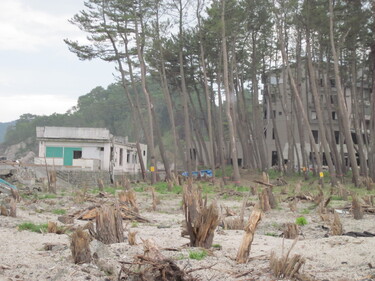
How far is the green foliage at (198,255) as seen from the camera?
861cm

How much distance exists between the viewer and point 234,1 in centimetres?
3622

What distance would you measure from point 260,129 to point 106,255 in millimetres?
38813

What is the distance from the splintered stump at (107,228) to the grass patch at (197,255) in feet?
5.65

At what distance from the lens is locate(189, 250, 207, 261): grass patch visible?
8609mm

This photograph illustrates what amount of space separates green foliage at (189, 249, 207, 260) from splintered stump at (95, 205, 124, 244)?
1.72 m

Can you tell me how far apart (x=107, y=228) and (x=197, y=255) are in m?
2.03

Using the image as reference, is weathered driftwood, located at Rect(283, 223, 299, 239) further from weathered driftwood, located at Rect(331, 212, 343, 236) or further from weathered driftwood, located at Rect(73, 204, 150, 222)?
weathered driftwood, located at Rect(73, 204, 150, 222)

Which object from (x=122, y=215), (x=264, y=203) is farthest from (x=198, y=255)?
(x=264, y=203)

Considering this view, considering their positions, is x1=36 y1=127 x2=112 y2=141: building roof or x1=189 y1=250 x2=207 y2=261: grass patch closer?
x1=189 y1=250 x2=207 y2=261: grass patch

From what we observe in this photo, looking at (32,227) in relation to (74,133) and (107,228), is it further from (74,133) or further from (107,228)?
(74,133)

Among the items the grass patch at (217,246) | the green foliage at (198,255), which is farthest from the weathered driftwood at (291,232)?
the green foliage at (198,255)

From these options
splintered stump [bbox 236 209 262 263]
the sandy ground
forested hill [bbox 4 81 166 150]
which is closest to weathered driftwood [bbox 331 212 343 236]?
the sandy ground

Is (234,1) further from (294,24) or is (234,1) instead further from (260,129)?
(260,129)

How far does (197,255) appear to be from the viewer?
8.73 metres
